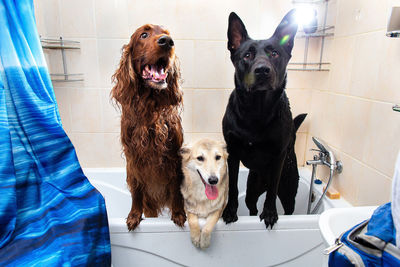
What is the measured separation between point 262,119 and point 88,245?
0.79 meters

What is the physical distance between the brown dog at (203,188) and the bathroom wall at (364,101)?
26.3 inches

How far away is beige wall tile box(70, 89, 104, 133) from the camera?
1.57 m

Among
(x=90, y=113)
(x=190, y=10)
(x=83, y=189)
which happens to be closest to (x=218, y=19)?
(x=190, y=10)

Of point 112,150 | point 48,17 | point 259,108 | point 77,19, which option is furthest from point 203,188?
point 48,17

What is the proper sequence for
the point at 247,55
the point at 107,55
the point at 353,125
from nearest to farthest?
the point at 247,55, the point at 353,125, the point at 107,55

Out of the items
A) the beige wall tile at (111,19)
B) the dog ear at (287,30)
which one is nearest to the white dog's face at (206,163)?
the dog ear at (287,30)

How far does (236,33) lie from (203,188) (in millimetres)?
616

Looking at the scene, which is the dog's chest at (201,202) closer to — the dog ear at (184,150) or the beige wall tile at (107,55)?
the dog ear at (184,150)

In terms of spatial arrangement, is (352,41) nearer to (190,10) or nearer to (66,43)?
(190,10)

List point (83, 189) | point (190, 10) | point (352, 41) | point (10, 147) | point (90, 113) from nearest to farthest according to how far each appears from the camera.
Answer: point (10, 147)
point (83, 189)
point (352, 41)
point (190, 10)
point (90, 113)

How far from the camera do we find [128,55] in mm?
867

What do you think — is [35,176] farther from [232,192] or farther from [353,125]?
[353,125]

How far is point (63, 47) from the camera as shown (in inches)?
57.6

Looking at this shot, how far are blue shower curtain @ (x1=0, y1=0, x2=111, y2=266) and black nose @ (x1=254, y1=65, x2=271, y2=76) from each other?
752mm
